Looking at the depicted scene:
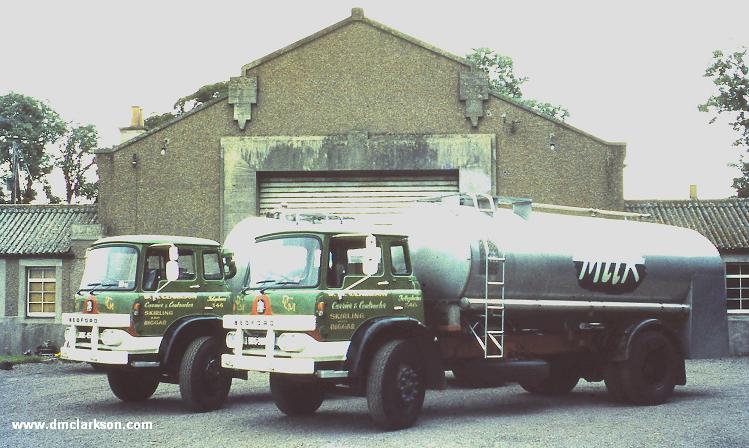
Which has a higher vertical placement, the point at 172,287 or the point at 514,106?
the point at 514,106

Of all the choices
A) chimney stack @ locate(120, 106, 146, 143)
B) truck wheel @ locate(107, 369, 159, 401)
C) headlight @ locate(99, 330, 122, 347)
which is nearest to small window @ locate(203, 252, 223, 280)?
headlight @ locate(99, 330, 122, 347)

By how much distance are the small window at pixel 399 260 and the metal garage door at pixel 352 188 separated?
13.6 metres

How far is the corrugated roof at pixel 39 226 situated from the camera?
2834cm

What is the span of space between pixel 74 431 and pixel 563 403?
724 cm

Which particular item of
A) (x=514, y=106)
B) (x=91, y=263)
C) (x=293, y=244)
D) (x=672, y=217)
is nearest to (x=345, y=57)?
(x=514, y=106)

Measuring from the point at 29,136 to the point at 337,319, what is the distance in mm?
52352

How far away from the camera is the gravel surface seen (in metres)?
11.1

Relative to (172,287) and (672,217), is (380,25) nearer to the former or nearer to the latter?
(672,217)

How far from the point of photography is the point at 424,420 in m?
12.8

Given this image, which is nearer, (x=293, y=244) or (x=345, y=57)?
(x=293, y=244)

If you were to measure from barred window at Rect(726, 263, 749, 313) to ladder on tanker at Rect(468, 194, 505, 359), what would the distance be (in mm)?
16905

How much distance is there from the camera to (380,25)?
87.4 ft

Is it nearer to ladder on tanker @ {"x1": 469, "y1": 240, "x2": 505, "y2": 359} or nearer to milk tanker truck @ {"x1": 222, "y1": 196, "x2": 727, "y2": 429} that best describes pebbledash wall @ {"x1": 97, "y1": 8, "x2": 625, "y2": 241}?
milk tanker truck @ {"x1": 222, "y1": 196, "x2": 727, "y2": 429}

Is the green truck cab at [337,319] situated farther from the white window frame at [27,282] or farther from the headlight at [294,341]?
the white window frame at [27,282]
